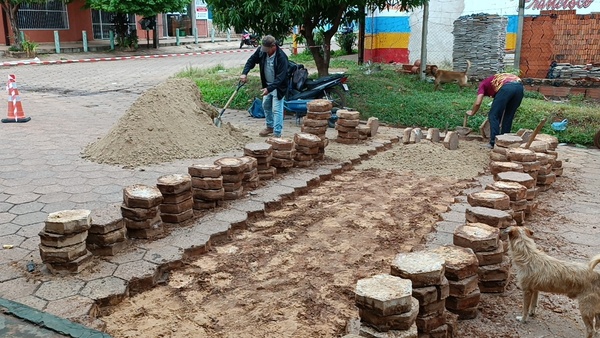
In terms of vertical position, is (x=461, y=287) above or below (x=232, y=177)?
below

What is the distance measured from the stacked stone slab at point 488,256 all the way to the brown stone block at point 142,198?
2222mm

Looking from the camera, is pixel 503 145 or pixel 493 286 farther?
pixel 503 145

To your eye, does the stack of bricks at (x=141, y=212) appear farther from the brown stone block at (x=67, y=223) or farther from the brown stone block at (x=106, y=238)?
the brown stone block at (x=67, y=223)

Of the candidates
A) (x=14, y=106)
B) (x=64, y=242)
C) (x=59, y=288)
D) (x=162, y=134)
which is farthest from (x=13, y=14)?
(x=59, y=288)

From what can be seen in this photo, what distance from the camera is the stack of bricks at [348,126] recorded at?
7453mm

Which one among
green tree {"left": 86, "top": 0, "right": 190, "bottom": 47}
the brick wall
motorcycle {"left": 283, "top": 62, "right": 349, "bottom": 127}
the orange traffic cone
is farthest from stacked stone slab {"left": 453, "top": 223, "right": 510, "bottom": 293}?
green tree {"left": 86, "top": 0, "right": 190, "bottom": 47}

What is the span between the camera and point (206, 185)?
4.71m

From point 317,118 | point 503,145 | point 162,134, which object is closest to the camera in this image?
point 503,145

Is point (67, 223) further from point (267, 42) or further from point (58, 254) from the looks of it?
point (267, 42)

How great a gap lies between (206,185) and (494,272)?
248 centimetres

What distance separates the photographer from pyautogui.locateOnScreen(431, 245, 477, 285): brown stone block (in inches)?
127

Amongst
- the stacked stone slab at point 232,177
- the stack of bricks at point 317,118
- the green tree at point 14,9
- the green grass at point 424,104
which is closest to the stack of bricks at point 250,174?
the stacked stone slab at point 232,177

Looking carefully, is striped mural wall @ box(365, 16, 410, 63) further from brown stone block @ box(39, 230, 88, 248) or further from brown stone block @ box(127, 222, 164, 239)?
brown stone block @ box(39, 230, 88, 248)

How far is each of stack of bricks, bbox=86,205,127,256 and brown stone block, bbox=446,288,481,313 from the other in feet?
7.55
